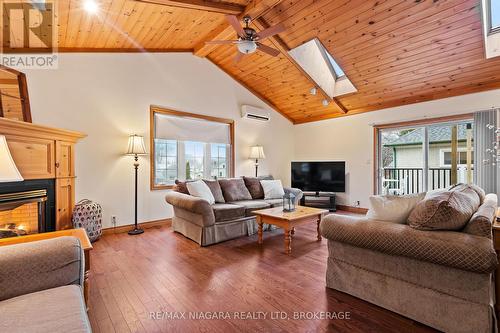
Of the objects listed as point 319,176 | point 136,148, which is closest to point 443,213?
point 136,148

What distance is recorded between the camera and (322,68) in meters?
5.09

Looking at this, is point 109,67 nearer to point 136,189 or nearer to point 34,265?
point 136,189

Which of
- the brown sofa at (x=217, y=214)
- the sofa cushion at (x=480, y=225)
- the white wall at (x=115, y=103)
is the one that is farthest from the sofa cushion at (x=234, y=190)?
the sofa cushion at (x=480, y=225)

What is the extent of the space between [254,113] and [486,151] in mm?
4307

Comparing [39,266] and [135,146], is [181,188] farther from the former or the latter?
[39,266]

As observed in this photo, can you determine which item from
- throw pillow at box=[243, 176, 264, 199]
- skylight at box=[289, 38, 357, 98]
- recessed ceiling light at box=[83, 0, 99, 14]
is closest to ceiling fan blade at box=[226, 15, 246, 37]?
recessed ceiling light at box=[83, 0, 99, 14]

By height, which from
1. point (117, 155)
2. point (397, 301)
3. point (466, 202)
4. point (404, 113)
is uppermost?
point (404, 113)

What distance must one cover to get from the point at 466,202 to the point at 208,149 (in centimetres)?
444

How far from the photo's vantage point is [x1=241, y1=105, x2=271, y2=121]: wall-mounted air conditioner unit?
5742 millimetres

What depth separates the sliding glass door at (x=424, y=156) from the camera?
4.44 m

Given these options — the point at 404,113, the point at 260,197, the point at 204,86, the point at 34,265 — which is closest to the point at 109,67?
the point at 204,86

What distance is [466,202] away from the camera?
171cm

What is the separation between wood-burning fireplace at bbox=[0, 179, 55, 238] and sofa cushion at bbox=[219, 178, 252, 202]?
2.33m

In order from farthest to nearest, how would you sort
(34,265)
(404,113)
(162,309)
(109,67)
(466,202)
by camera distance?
1. (404,113)
2. (109,67)
3. (162,309)
4. (466,202)
5. (34,265)
